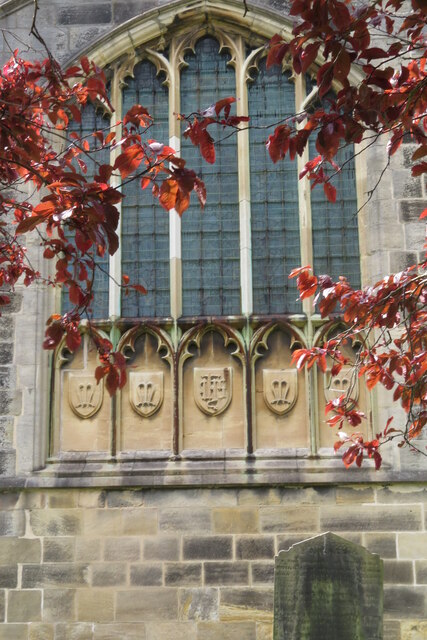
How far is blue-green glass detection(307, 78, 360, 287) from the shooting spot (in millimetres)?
9633

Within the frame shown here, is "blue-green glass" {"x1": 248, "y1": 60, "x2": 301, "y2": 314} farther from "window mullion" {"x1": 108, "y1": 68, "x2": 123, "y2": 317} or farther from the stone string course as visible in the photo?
the stone string course

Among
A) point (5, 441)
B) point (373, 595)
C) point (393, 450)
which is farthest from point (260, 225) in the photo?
point (373, 595)

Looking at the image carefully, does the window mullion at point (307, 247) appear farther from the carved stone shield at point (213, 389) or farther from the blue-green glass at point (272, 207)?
the carved stone shield at point (213, 389)

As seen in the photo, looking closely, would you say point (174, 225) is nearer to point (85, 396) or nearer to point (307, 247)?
point (307, 247)

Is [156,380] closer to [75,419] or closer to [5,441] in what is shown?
[75,419]

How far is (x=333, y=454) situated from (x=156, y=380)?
1750 mm

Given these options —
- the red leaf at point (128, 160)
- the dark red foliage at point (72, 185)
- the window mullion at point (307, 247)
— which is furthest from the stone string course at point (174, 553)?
the red leaf at point (128, 160)

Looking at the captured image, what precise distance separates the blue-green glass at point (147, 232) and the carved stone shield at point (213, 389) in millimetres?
708

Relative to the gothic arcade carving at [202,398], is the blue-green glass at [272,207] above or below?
above

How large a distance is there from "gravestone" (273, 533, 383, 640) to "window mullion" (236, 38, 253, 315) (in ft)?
10.4

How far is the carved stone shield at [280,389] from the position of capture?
30.5 feet

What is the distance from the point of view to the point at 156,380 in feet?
30.9

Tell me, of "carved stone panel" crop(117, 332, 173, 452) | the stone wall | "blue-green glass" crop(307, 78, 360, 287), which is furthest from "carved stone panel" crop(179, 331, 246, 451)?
"blue-green glass" crop(307, 78, 360, 287)

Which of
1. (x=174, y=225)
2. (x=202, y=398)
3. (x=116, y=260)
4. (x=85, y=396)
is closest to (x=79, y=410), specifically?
(x=85, y=396)
